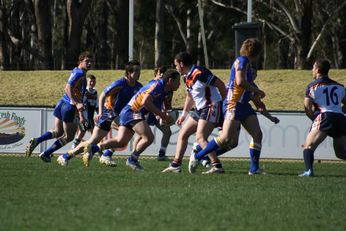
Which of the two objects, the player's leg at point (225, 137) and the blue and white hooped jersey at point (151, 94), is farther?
the blue and white hooped jersey at point (151, 94)

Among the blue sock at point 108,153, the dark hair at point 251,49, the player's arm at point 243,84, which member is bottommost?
the blue sock at point 108,153

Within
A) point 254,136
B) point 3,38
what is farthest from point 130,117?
point 3,38

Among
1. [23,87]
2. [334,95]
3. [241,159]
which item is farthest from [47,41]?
[334,95]

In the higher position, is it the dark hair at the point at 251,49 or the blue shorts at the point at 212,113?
the dark hair at the point at 251,49

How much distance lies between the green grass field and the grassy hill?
16.5m

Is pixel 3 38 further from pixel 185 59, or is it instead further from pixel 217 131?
pixel 185 59

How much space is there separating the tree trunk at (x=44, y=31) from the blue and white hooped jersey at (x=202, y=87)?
92.9 ft

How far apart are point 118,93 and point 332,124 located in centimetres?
395

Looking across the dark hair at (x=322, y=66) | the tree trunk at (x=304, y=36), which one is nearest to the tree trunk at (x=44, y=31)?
the tree trunk at (x=304, y=36)

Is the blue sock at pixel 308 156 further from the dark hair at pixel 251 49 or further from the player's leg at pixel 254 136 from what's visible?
the dark hair at pixel 251 49

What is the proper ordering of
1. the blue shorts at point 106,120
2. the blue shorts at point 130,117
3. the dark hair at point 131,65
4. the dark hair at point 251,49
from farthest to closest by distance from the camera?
the blue shorts at point 106,120, the dark hair at point 131,65, the blue shorts at point 130,117, the dark hair at point 251,49

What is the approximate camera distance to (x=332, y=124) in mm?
13711

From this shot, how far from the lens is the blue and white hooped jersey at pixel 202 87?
13.4m

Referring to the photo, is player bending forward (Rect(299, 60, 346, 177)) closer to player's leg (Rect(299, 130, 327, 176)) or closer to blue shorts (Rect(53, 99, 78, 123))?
player's leg (Rect(299, 130, 327, 176))
